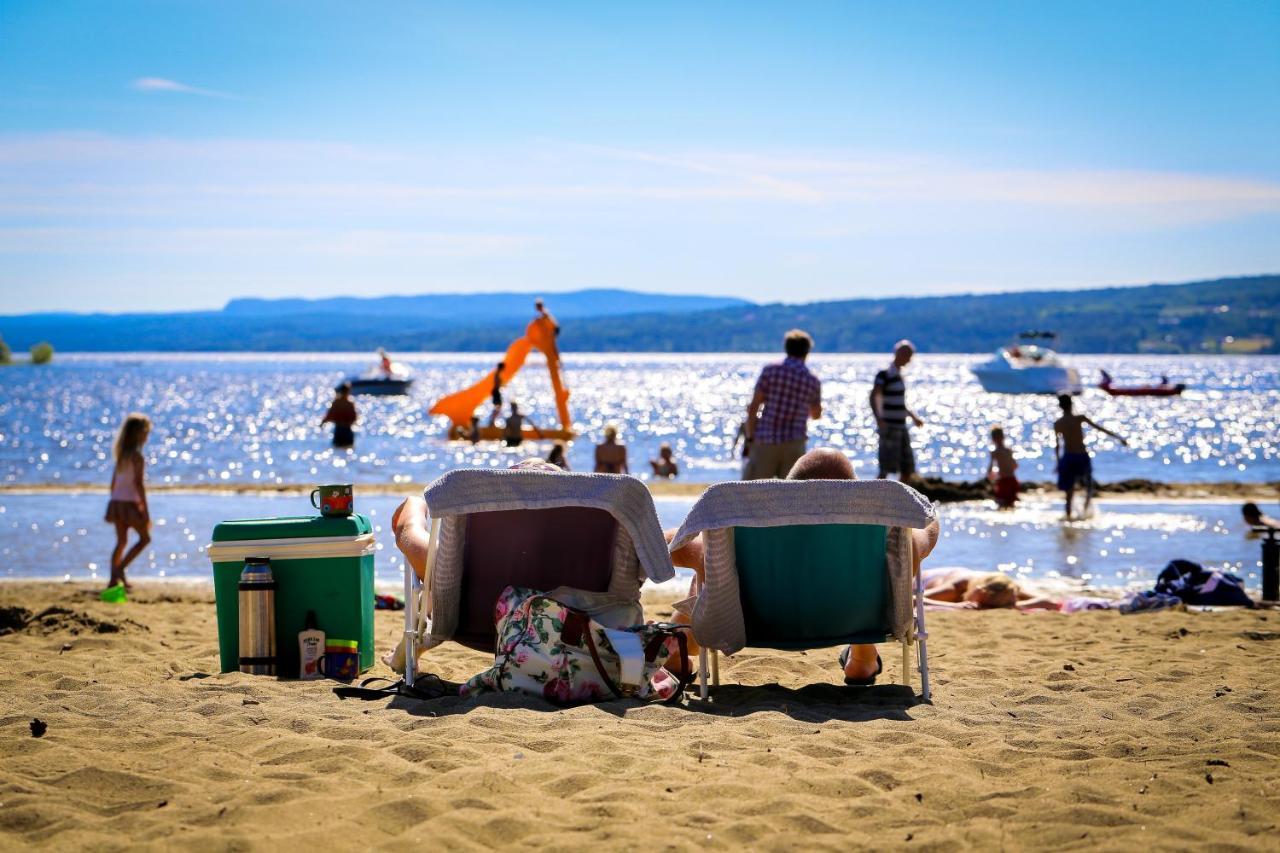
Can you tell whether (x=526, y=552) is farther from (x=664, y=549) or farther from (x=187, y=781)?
(x=187, y=781)

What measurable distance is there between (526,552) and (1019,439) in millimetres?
39541

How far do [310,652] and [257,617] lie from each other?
25 cm

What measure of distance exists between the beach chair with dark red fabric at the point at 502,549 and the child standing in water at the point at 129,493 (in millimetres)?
4445

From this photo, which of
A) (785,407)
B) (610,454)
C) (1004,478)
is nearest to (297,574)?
(785,407)

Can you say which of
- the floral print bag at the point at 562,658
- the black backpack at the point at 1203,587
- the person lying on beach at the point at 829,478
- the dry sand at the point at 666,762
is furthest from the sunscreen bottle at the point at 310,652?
the black backpack at the point at 1203,587

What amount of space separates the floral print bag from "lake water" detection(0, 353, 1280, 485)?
1702 centimetres

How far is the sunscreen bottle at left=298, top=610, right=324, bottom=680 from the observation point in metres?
5.31

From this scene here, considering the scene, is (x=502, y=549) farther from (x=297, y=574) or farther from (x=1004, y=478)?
(x=1004, y=478)

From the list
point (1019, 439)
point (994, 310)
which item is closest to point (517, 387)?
point (1019, 439)

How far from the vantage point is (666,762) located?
12.4ft

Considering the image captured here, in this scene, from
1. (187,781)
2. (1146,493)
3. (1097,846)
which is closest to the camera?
(1097,846)

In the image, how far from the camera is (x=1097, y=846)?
119 inches

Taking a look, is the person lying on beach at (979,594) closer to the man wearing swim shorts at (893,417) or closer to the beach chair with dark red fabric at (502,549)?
the beach chair with dark red fabric at (502,549)

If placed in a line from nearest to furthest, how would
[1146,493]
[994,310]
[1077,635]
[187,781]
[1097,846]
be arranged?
[1097,846] < [187,781] < [1077,635] < [1146,493] < [994,310]
